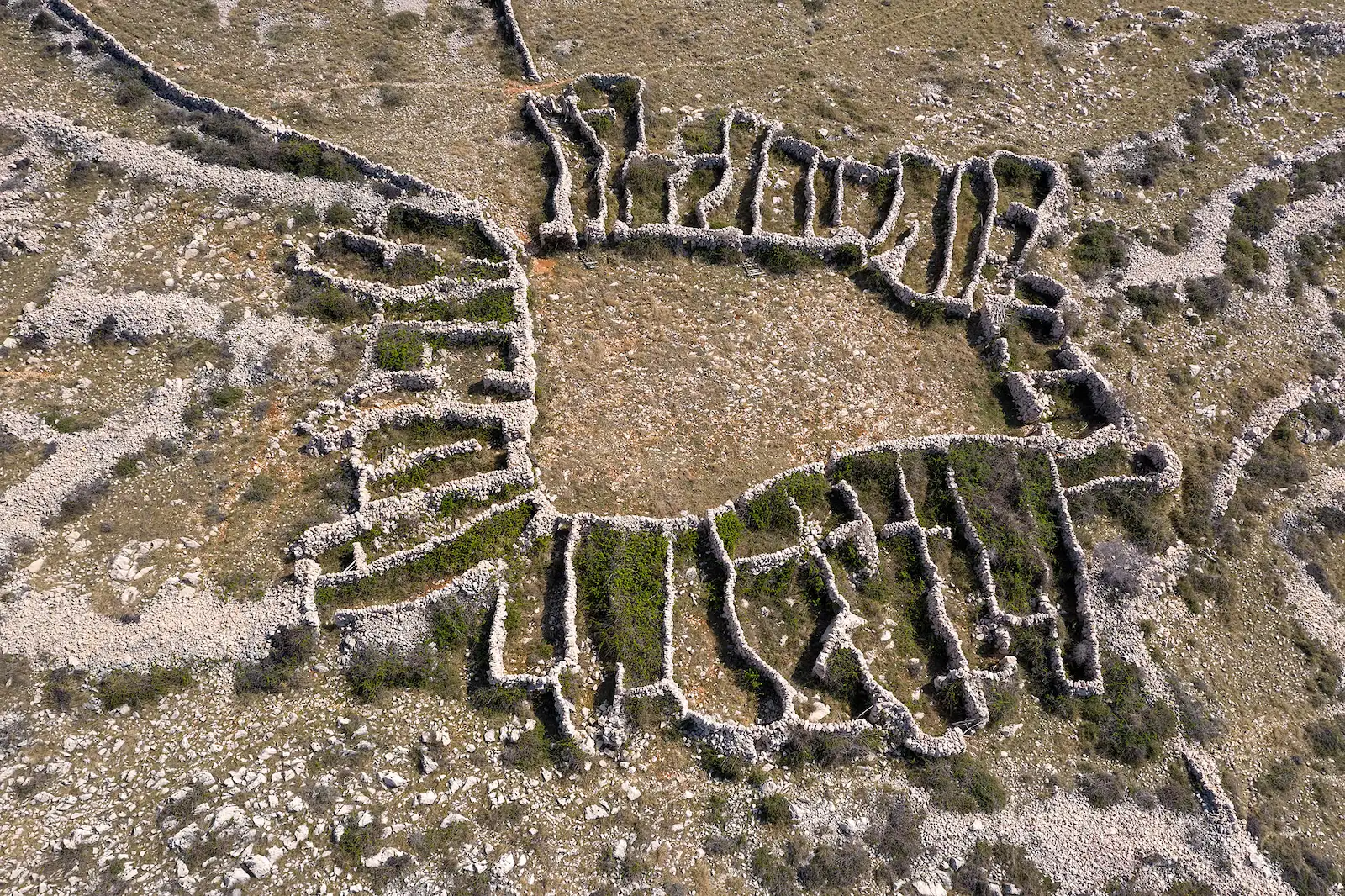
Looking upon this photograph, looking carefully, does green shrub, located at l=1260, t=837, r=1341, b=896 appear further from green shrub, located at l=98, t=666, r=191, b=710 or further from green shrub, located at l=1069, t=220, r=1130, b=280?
green shrub, located at l=98, t=666, r=191, b=710

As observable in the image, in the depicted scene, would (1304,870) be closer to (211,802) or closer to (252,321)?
(211,802)

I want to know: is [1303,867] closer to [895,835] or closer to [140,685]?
[895,835]

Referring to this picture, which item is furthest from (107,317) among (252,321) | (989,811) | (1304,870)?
(1304,870)

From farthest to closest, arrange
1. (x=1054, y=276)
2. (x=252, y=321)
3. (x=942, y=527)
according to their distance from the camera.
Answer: (x=1054, y=276), (x=252, y=321), (x=942, y=527)

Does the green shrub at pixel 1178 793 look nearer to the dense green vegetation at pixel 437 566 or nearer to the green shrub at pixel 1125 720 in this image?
the green shrub at pixel 1125 720

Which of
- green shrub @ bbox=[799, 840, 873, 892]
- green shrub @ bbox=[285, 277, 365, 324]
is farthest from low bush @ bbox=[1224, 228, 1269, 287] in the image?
green shrub @ bbox=[285, 277, 365, 324]

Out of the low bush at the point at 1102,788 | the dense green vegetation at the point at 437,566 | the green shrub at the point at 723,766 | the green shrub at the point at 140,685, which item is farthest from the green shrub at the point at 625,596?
the low bush at the point at 1102,788
